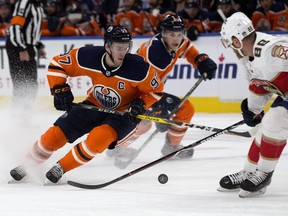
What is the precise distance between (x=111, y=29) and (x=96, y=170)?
1045 mm

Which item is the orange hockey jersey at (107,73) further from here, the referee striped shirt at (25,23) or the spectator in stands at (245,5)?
the spectator in stands at (245,5)

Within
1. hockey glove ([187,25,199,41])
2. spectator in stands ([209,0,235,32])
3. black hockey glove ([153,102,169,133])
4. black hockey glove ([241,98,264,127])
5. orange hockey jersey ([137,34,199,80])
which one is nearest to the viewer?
black hockey glove ([241,98,264,127])

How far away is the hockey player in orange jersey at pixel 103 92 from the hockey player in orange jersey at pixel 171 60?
913 millimetres

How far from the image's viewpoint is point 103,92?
4484 millimetres

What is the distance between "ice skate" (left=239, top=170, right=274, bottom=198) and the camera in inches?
147

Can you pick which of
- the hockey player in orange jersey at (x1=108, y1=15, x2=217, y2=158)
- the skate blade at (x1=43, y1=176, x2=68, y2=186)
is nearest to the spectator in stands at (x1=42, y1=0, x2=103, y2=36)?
the hockey player in orange jersey at (x1=108, y1=15, x2=217, y2=158)

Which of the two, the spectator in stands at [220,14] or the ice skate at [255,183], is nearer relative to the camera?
the ice skate at [255,183]

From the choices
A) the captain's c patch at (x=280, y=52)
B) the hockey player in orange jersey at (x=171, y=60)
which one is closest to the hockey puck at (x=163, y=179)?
the captain's c patch at (x=280, y=52)

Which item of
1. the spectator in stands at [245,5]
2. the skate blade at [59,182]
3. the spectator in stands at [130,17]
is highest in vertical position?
the skate blade at [59,182]

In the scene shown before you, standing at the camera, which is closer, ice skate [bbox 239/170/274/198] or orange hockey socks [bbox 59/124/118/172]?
ice skate [bbox 239/170/274/198]

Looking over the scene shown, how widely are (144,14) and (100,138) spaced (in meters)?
4.86

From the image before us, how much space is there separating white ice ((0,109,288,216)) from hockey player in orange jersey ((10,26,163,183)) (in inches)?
9.0

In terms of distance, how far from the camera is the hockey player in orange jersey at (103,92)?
4305 millimetres

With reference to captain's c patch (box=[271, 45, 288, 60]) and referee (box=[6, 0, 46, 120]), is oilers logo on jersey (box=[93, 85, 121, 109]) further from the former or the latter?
referee (box=[6, 0, 46, 120])
